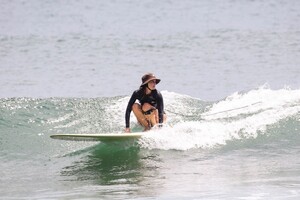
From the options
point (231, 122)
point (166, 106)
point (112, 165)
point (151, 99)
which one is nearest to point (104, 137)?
point (112, 165)

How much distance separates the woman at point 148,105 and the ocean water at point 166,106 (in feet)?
1.12

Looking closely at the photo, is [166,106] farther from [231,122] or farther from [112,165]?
[112,165]

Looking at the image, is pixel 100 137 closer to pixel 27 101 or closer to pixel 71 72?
pixel 27 101

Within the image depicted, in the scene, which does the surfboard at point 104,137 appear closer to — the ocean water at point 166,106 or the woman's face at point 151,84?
the ocean water at point 166,106

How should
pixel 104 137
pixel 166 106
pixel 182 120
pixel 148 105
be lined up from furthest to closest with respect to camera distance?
pixel 166 106, pixel 182 120, pixel 148 105, pixel 104 137

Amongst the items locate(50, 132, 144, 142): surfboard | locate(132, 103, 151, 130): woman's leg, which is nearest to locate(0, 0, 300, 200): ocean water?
locate(50, 132, 144, 142): surfboard

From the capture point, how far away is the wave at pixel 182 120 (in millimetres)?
16828

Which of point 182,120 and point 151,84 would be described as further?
point 182,120

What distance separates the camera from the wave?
55.2ft

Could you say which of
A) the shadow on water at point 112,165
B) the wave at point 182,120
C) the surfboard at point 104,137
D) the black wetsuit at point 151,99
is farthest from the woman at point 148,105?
the shadow on water at point 112,165

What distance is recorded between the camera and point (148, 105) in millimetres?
16141

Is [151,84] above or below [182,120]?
above

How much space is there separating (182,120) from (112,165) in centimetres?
332

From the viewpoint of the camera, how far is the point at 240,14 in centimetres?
4044
